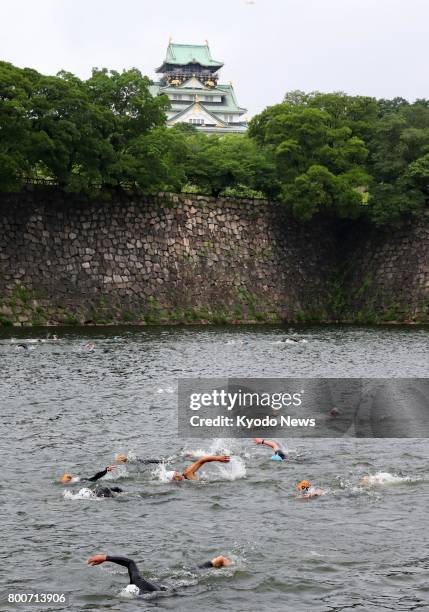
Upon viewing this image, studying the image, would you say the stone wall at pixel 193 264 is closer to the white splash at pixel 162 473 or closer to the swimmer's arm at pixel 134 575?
the white splash at pixel 162 473

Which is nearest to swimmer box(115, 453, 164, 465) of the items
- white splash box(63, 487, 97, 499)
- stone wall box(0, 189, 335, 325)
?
white splash box(63, 487, 97, 499)

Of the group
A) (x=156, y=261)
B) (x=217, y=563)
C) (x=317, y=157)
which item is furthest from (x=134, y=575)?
(x=317, y=157)

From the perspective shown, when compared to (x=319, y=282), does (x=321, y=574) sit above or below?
below

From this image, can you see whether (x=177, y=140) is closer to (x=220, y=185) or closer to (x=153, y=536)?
(x=220, y=185)

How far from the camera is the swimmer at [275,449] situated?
26297 mm

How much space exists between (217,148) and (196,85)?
82.7 metres

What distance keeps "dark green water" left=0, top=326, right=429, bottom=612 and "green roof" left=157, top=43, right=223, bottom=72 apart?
138 metres

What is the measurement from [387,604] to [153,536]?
5295 mm

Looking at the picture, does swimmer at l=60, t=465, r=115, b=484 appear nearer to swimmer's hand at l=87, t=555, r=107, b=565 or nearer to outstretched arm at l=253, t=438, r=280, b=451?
outstretched arm at l=253, t=438, r=280, b=451

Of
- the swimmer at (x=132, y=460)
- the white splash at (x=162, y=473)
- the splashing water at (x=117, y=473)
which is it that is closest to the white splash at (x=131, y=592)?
the splashing water at (x=117, y=473)

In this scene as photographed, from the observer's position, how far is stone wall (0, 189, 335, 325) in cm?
7044

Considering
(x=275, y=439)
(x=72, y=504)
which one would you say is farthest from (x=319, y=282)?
(x=72, y=504)

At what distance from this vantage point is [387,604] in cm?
1612

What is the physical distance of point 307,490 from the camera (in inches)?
896
